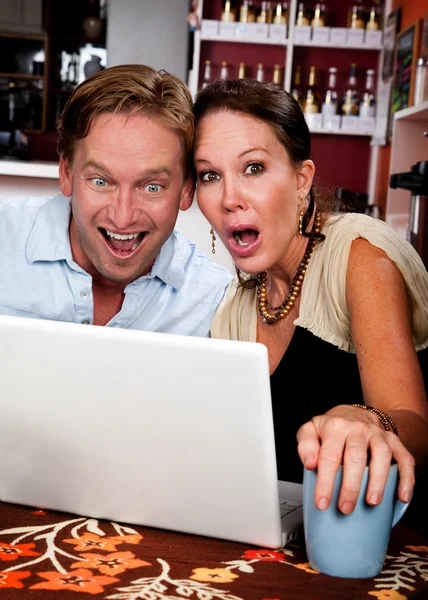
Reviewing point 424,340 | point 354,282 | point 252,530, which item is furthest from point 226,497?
point 424,340

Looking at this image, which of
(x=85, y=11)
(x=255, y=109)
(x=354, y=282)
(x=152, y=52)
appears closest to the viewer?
(x=354, y=282)

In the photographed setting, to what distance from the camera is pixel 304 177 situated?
1.38 m

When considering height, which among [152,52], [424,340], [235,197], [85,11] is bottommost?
[424,340]

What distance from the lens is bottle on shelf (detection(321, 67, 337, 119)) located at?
5.33m

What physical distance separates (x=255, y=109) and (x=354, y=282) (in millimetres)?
337

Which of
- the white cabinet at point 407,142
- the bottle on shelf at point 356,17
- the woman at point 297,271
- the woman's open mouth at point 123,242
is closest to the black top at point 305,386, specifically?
the woman at point 297,271

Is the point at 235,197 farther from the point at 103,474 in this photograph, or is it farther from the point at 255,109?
the point at 103,474

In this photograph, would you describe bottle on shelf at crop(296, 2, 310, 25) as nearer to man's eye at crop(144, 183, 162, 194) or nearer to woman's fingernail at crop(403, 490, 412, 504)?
man's eye at crop(144, 183, 162, 194)

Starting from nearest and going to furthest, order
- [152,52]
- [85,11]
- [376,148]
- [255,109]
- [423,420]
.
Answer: [423,420], [255,109], [152,52], [376,148], [85,11]

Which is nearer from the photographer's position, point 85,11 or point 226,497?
point 226,497

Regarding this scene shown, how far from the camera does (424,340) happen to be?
128 centimetres

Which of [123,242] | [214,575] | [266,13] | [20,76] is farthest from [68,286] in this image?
[20,76]

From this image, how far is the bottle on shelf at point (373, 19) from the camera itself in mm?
5336

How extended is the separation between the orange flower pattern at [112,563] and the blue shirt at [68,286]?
0.85 meters
